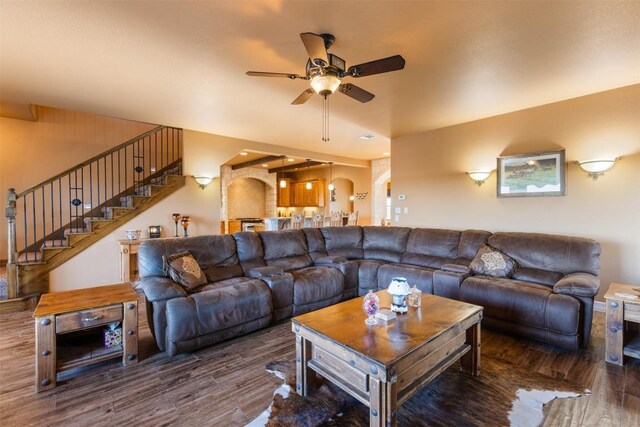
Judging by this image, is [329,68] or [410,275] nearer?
[329,68]

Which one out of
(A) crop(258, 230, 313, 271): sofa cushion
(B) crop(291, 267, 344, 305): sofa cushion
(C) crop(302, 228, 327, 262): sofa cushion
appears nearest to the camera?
(B) crop(291, 267, 344, 305): sofa cushion

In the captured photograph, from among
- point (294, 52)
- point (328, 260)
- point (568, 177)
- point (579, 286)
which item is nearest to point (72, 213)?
point (328, 260)

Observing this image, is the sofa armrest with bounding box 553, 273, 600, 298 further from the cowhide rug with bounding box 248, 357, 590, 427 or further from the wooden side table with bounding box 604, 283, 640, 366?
the cowhide rug with bounding box 248, 357, 590, 427

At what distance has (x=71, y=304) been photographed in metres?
2.28

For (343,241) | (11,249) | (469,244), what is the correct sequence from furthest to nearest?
(343,241) → (469,244) → (11,249)

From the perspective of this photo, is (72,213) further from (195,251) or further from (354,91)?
(354,91)

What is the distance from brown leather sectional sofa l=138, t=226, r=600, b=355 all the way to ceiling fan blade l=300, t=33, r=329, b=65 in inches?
87.0

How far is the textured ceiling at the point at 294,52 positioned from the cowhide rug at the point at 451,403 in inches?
106

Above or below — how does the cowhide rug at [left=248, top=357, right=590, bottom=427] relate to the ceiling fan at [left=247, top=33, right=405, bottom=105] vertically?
below

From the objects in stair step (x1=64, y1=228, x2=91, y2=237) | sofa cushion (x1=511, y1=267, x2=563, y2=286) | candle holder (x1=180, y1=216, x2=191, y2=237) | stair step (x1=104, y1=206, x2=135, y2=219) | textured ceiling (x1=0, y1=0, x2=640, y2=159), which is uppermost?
A: textured ceiling (x1=0, y1=0, x2=640, y2=159)

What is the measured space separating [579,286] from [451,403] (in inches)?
69.2

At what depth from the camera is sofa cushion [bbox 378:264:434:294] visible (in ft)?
12.0

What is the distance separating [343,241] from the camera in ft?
16.0

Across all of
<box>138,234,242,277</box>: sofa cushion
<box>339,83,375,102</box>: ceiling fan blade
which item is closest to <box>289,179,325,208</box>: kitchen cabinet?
<box>138,234,242,277</box>: sofa cushion
